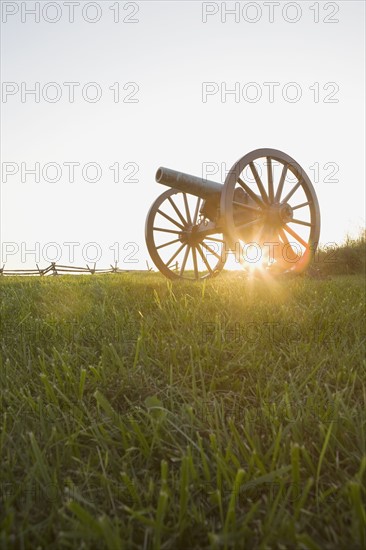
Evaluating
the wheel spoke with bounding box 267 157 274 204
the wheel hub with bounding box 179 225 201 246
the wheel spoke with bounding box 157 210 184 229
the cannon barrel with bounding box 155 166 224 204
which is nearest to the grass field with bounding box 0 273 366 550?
the wheel spoke with bounding box 267 157 274 204

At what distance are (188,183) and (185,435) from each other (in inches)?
204

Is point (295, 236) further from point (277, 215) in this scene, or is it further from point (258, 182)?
point (258, 182)

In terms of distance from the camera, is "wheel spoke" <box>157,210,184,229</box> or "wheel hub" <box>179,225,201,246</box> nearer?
"wheel spoke" <box>157,210,184,229</box>

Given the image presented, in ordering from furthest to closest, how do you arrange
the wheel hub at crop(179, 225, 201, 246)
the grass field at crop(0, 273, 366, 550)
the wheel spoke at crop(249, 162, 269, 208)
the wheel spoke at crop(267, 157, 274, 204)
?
1. the wheel hub at crop(179, 225, 201, 246)
2. the wheel spoke at crop(267, 157, 274, 204)
3. the wheel spoke at crop(249, 162, 269, 208)
4. the grass field at crop(0, 273, 366, 550)

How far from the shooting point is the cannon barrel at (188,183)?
19.4 feet

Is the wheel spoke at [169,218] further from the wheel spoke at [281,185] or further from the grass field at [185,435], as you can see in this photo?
the grass field at [185,435]

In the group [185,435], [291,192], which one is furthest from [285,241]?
[185,435]

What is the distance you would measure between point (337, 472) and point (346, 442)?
14 centimetres

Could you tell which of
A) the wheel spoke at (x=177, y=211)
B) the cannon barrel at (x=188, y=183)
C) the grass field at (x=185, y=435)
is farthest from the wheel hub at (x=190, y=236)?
the grass field at (x=185, y=435)

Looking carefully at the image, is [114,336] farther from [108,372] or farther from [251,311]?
[251,311]

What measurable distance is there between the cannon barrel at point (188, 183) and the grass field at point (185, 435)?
381 cm

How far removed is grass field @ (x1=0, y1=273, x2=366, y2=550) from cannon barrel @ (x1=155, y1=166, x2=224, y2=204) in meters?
3.81

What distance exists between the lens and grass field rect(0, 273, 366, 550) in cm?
91

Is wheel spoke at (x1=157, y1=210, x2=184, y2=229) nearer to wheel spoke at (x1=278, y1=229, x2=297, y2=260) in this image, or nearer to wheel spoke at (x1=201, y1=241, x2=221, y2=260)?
wheel spoke at (x1=201, y1=241, x2=221, y2=260)
